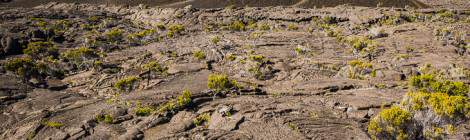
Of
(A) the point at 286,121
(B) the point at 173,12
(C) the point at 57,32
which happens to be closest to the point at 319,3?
(B) the point at 173,12

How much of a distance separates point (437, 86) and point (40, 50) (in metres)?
38.8

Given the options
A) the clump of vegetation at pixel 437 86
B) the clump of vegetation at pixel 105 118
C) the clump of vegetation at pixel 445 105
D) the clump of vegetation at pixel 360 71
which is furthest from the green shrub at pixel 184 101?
the clump of vegetation at pixel 437 86

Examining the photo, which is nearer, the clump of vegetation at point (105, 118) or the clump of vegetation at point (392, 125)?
the clump of vegetation at point (392, 125)

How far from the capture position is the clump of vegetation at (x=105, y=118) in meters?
21.9

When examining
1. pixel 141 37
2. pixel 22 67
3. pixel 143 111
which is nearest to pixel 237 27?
pixel 141 37

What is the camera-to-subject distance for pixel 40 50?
137 feet

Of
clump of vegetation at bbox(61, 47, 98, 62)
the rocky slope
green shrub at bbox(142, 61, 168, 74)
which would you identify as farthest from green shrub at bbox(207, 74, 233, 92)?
clump of vegetation at bbox(61, 47, 98, 62)

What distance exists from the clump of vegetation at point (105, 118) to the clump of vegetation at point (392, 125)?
14.3 m

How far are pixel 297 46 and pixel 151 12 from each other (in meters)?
39.7

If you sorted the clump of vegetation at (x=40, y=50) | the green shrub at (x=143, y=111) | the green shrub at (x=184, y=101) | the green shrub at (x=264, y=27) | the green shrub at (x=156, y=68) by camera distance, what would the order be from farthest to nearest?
the green shrub at (x=264, y=27)
the clump of vegetation at (x=40, y=50)
the green shrub at (x=156, y=68)
the green shrub at (x=184, y=101)
the green shrub at (x=143, y=111)

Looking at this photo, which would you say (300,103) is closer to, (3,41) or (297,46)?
(297,46)

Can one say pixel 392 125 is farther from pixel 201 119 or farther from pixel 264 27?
pixel 264 27

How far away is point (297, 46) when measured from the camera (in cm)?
4069

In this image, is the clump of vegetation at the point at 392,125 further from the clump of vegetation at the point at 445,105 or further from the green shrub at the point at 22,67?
the green shrub at the point at 22,67
